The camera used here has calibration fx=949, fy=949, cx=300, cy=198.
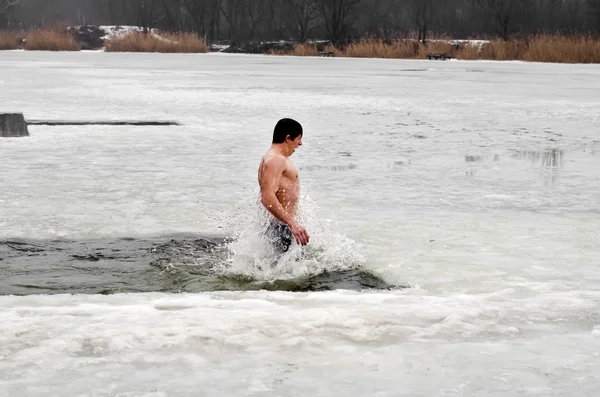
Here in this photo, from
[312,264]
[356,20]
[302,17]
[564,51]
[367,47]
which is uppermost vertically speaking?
[302,17]

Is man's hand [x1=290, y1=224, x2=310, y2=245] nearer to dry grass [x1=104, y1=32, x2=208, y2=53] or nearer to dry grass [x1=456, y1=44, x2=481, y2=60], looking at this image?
dry grass [x1=456, y1=44, x2=481, y2=60]

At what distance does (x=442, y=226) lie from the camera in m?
5.63

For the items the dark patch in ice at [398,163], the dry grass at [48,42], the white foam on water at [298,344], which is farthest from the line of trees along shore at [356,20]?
the white foam on water at [298,344]

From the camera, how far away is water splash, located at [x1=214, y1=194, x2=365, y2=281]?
461cm

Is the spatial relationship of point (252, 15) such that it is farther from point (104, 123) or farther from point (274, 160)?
point (274, 160)

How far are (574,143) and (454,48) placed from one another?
28.1 m

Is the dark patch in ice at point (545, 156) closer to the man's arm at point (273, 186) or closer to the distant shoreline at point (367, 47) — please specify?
the man's arm at point (273, 186)

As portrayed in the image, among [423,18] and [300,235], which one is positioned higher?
[423,18]

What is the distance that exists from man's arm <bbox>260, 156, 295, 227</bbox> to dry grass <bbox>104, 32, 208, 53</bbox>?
35706 mm

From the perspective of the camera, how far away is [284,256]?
4.70 metres

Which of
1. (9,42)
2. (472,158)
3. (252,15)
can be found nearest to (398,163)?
(472,158)

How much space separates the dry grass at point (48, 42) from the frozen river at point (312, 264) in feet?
110

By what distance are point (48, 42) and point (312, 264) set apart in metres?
40.6

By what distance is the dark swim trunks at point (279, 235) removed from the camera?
4.76m
